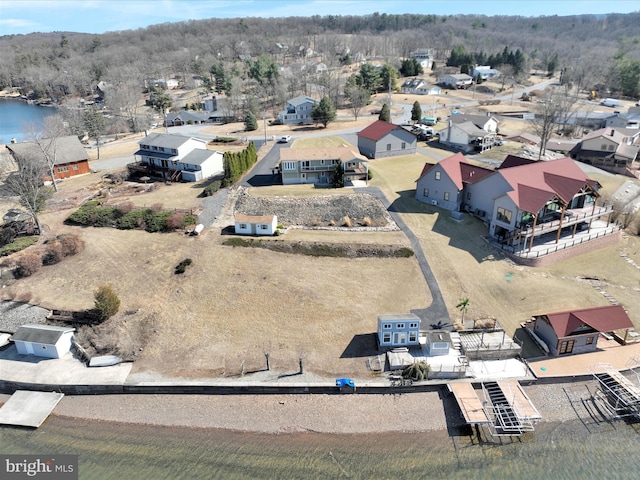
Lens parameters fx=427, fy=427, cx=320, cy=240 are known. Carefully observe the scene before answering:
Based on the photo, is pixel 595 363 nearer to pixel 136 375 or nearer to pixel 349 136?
pixel 136 375

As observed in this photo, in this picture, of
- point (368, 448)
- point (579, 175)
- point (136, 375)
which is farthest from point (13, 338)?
point (579, 175)

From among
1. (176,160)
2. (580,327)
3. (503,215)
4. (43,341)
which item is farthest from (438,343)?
(176,160)

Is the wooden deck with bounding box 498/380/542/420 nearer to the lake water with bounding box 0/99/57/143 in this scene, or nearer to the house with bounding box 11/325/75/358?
the house with bounding box 11/325/75/358

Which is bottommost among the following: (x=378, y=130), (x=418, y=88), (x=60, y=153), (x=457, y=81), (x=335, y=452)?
(x=335, y=452)

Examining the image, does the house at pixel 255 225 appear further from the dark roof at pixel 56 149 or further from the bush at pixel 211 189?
the dark roof at pixel 56 149

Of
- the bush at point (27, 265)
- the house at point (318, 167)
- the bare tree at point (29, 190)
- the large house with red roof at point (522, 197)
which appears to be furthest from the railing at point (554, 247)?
the bare tree at point (29, 190)

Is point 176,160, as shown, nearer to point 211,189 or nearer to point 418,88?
point 211,189

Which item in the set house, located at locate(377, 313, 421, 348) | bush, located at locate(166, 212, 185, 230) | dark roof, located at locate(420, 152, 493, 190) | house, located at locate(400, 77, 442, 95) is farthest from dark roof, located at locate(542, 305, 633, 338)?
house, located at locate(400, 77, 442, 95)
